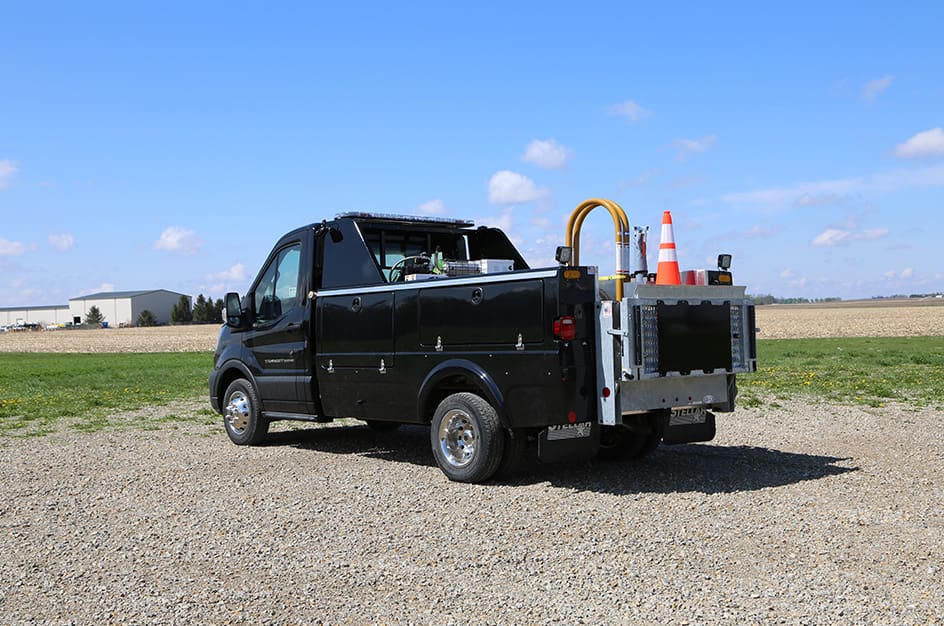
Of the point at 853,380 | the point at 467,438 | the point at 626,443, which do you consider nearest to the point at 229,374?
the point at 467,438

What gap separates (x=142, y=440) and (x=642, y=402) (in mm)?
6830

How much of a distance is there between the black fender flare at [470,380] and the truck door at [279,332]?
2.05 meters

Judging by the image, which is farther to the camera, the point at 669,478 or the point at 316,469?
the point at 316,469

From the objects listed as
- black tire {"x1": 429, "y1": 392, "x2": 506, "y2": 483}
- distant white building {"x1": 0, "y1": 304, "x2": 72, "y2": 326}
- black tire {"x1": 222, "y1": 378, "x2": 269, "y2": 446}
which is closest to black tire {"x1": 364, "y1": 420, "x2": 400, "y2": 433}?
black tire {"x1": 222, "y1": 378, "x2": 269, "y2": 446}

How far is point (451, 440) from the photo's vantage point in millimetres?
8258

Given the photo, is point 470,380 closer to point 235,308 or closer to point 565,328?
point 565,328

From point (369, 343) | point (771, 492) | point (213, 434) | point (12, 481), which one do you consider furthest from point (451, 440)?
point (213, 434)

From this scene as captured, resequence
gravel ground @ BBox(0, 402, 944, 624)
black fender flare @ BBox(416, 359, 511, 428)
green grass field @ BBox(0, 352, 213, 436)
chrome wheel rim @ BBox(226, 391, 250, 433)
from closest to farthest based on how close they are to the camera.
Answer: gravel ground @ BBox(0, 402, 944, 624), black fender flare @ BBox(416, 359, 511, 428), chrome wheel rim @ BBox(226, 391, 250, 433), green grass field @ BBox(0, 352, 213, 436)

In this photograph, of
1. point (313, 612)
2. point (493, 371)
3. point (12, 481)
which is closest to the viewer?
point (313, 612)

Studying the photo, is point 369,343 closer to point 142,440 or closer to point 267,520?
point 267,520

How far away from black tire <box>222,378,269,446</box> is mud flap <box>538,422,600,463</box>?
439 centimetres

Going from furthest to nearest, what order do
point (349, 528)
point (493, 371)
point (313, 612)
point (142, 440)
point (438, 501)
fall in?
point (142, 440), point (493, 371), point (438, 501), point (349, 528), point (313, 612)

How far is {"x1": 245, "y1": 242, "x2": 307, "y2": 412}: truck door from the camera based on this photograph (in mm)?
10148

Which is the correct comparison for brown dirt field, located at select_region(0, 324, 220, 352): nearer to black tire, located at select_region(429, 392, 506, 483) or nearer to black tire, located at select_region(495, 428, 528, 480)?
black tire, located at select_region(429, 392, 506, 483)
